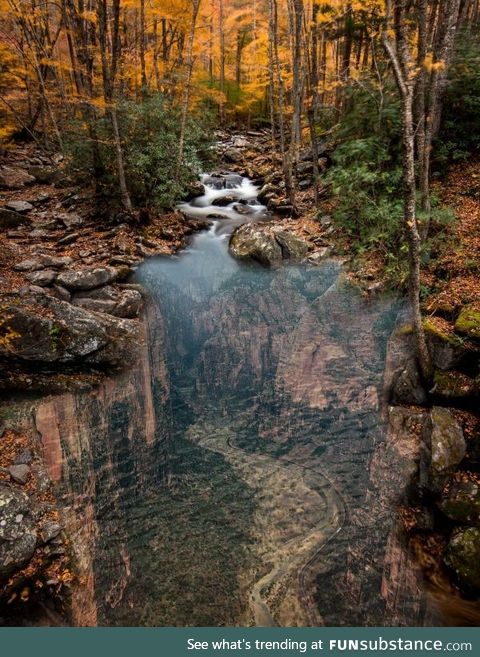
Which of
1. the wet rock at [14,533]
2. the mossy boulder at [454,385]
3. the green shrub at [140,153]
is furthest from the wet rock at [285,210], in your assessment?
the wet rock at [14,533]

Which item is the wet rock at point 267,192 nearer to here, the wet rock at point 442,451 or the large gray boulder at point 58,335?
the large gray boulder at point 58,335

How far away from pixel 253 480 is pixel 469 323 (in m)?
4.63

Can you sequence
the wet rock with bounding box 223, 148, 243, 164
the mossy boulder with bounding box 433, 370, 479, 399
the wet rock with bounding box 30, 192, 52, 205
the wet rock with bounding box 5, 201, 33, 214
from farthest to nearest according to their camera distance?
the wet rock with bounding box 223, 148, 243, 164, the wet rock with bounding box 30, 192, 52, 205, the wet rock with bounding box 5, 201, 33, 214, the mossy boulder with bounding box 433, 370, 479, 399

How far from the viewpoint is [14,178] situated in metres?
16.2

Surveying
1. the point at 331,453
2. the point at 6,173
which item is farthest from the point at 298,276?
the point at 6,173

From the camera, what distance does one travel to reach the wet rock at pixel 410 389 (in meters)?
6.90

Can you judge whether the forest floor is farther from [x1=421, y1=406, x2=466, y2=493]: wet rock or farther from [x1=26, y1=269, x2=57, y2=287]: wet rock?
[x1=421, y1=406, x2=466, y2=493]: wet rock

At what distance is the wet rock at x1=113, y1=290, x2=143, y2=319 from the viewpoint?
9844mm

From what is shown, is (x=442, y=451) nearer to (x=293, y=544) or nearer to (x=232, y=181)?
(x=293, y=544)

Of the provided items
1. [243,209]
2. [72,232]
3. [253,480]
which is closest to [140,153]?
[72,232]

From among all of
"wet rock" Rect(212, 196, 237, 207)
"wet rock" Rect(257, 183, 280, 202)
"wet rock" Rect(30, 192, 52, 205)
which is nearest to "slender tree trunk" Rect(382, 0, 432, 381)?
"wet rock" Rect(257, 183, 280, 202)

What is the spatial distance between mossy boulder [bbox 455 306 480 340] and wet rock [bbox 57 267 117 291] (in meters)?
8.38

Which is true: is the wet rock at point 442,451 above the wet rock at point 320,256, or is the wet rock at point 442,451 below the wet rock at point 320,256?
below

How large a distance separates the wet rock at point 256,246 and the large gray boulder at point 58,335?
564 centimetres
